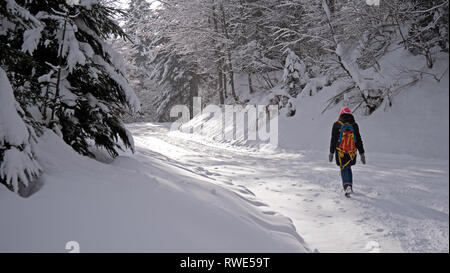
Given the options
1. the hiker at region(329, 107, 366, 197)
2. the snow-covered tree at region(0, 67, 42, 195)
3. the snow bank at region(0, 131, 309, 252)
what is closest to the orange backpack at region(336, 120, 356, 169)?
the hiker at region(329, 107, 366, 197)

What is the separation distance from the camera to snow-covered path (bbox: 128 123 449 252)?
3.45 m

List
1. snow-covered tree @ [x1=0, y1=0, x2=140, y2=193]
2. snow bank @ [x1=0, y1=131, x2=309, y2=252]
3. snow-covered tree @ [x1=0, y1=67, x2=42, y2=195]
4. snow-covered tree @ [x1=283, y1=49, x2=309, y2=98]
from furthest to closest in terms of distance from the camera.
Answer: snow-covered tree @ [x1=283, y1=49, x2=309, y2=98], snow-covered tree @ [x1=0, y1=0, x2=140, y2=193], snow-covered tree @ [x1=0, y1=67, x2=42, y2=195], snow bank @ [x1=0, y1=131, x2=309, y2=252]

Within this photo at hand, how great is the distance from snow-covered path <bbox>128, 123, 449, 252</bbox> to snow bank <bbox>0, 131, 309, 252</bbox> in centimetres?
85

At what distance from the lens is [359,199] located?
16.9 ft

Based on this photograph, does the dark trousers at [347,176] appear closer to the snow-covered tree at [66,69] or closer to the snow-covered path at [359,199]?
the snow-covered path at [359,199]

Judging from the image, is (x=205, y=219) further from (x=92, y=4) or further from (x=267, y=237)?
(x=92, y=4)

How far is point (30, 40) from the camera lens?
363 cm

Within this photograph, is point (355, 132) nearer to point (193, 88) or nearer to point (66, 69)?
point (66, 69)

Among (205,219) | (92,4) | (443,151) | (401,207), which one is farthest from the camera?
(401,207)

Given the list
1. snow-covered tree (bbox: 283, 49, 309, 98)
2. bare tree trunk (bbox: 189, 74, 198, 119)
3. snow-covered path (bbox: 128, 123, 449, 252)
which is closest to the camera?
snow-covered path (bbox: 128, 123, 449, 252)

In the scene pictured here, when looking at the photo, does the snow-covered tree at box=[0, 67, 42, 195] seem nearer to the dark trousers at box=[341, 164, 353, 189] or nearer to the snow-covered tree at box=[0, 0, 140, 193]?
the snow-covered tree at box=[0, 0, 140, 193]

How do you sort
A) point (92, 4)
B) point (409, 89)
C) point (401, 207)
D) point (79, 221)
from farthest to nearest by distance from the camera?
point (409, 89) < point (401, 207) < point (92, 4) < point (79, 221)
